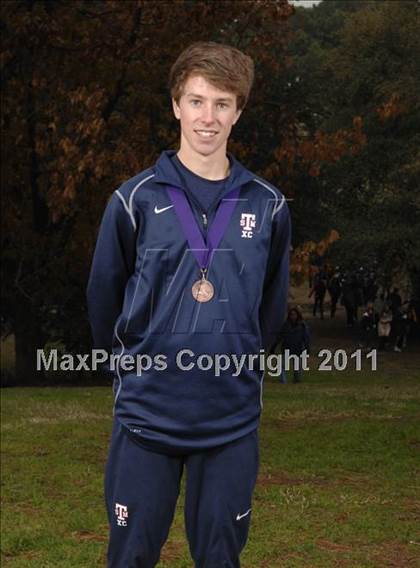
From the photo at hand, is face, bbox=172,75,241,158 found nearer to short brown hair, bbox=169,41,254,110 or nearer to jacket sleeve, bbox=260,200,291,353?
short brown hair, bbox=169,41,254,110

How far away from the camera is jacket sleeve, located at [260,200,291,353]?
409 centimetres

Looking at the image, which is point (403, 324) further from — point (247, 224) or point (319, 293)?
point (319, 293)

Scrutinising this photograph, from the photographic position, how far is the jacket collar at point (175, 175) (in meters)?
3.93

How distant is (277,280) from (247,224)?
33 centimetres

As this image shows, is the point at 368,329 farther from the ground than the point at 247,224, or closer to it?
closer to it

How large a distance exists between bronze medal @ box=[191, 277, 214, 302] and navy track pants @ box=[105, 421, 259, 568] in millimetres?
553

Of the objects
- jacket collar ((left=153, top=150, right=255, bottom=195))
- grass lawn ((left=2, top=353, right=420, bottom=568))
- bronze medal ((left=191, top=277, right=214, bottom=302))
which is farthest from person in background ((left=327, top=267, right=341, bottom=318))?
bronze medal ((left=191, top=277, right=214, bottom=302))

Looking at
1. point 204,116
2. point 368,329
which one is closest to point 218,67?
point 204,116

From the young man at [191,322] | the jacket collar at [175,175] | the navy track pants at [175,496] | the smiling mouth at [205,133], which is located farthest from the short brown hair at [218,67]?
the navy track pants at [175,496]

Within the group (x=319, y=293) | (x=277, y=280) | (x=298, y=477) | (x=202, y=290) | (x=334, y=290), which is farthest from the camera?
(x=319, y=293)

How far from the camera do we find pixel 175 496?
3949 mm

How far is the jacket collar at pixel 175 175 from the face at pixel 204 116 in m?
0.08

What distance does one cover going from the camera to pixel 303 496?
8.62 meters

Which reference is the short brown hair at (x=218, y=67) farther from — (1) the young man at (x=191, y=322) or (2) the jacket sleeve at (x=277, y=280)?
(2) the jacket sleeve at (x=277, y=280)
